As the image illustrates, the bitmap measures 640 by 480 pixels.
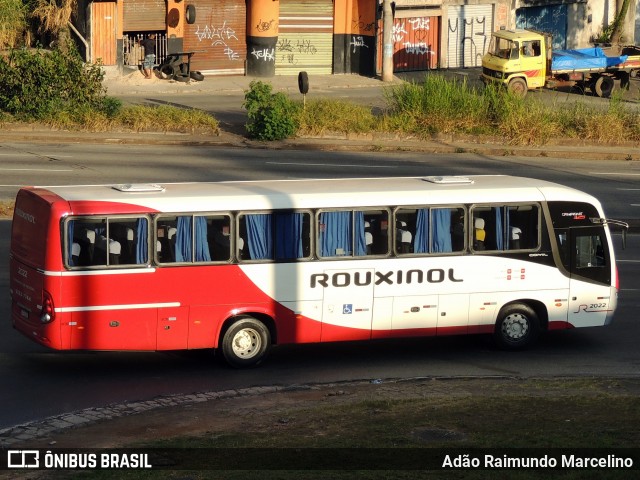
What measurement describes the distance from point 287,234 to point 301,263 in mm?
449

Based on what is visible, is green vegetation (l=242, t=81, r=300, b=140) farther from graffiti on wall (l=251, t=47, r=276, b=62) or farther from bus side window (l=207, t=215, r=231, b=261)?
bus side window (l=207, t=215, r=231, b=261)

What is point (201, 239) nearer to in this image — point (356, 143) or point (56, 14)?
point (356, 143)

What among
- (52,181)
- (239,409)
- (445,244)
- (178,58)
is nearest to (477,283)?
(445,244)

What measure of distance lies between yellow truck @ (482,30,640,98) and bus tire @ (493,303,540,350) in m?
28.6

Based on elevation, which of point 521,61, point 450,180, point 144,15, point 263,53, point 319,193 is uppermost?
point 144,15

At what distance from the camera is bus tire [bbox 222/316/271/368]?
1589 cm

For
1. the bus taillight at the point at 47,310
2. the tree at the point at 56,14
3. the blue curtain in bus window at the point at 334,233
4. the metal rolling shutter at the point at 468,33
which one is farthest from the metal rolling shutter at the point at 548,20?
the bus taillight at the point at 47,310

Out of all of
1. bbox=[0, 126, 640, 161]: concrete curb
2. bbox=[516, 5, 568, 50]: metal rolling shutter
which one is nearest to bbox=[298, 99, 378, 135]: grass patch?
bbox=[0, 126, 640, 161]: concrete curb

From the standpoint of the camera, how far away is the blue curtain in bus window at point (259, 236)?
1587 cm

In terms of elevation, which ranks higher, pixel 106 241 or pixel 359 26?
pixel 359 26

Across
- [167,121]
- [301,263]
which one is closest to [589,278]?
[301,263]

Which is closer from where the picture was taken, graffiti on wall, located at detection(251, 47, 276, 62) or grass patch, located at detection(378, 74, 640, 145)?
grass patch, located at detection(378, 74, 640, 145)

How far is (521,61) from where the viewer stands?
1825 inches

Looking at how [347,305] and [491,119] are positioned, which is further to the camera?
[491,119]
